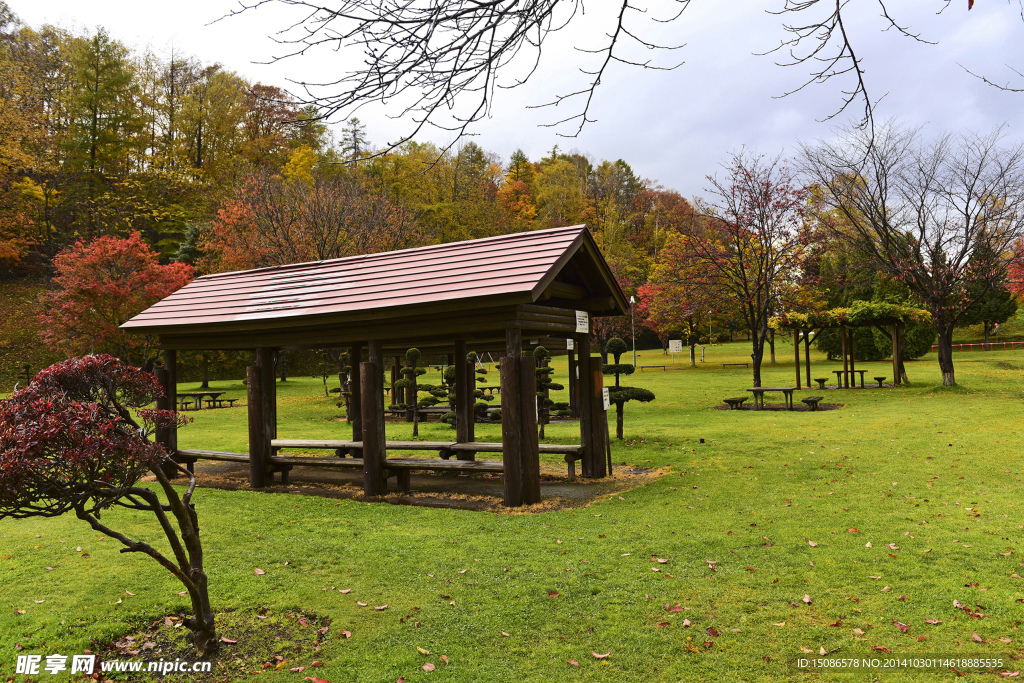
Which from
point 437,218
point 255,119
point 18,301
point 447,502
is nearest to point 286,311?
point 447,502

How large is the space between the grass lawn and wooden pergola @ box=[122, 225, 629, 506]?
3.52 ft

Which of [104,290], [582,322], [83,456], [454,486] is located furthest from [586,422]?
[104,290]

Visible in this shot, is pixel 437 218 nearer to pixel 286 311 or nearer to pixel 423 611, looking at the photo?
pixel 286 311

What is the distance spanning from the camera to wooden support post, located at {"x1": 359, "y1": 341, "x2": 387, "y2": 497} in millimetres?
10091

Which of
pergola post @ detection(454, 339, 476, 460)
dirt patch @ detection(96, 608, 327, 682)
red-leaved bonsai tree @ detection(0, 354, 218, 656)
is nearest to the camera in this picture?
red-leaved bonsai tree @ detection(0, 354, 218, 656)

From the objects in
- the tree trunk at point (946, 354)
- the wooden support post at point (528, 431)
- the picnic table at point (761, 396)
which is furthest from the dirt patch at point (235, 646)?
the tree trunk at point (946, 354)

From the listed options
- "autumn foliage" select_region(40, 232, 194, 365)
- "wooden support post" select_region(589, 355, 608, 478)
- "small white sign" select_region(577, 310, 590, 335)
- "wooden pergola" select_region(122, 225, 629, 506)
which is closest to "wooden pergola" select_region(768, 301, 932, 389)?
"wooden pergola" select_region(122, 225, 629, 506)

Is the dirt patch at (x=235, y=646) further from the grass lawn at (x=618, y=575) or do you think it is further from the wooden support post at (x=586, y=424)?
the wooden support post at (x=586, y=424)

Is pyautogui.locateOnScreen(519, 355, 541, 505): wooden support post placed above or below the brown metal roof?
below

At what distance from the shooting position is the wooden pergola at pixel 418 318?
29.3 ft

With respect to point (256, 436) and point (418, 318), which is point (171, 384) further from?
point (418, 318)

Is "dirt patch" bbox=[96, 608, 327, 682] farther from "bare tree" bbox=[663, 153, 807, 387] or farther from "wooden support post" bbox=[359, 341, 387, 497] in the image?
"bare tree" bbox=[663, 153, 807, 387]

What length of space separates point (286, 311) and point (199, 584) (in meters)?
6.67

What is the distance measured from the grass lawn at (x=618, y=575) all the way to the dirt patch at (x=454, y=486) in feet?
1.43
